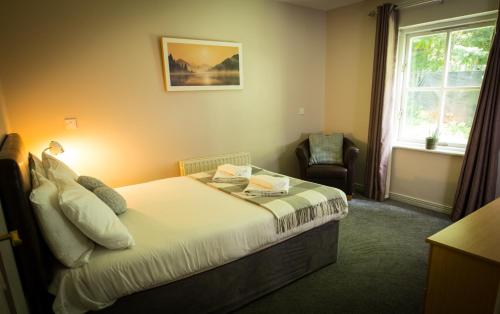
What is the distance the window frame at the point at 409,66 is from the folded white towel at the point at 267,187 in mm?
2322

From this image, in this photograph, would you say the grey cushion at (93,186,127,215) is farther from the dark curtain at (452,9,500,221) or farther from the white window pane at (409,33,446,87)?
the white window pane at (409,33,446,87)

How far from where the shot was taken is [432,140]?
11.8 feet

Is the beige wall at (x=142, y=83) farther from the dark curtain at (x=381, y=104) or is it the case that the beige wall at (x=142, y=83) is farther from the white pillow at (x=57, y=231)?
the white pillow at (x=57, y=231)

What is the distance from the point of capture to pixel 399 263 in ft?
8.32

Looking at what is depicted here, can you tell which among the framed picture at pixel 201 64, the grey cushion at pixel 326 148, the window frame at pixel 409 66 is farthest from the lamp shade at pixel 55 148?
the window frame at pixel 409 66

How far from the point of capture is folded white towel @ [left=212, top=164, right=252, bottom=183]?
2857 mm

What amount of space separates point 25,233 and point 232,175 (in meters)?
1.79

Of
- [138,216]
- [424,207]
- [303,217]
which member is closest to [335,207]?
[303,217]

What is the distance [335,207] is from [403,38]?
270 centimetres

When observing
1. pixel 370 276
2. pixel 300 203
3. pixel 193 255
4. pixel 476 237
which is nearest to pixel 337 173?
pixel 370 276

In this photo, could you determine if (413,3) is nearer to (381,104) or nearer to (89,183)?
(381,104)

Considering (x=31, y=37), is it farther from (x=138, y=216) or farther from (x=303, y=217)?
(x=303, y=217)

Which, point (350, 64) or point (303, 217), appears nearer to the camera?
point (303, 217)

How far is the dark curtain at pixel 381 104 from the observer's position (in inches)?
144
